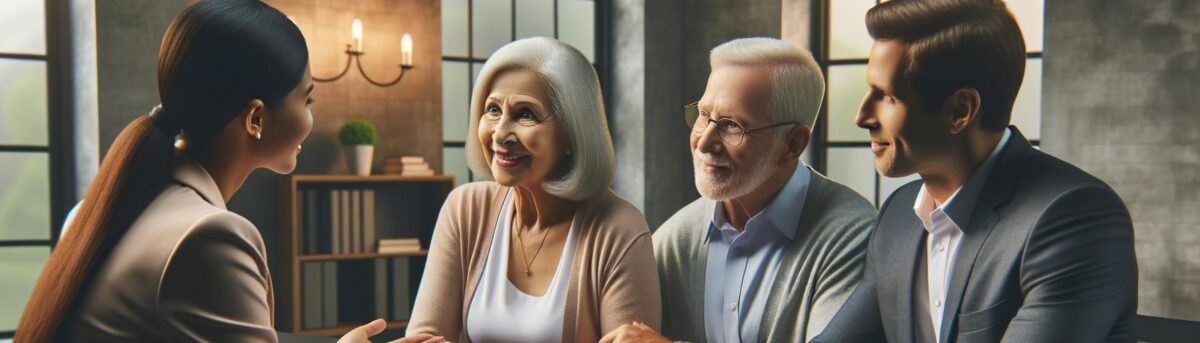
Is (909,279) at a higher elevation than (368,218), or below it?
higher

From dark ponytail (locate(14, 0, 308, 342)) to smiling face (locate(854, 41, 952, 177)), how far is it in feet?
2.73

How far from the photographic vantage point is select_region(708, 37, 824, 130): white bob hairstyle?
72.0 inches

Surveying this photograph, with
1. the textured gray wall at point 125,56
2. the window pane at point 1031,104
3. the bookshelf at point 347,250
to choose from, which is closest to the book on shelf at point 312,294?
the bookshelf at point 347,250

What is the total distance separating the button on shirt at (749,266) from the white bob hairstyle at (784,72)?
14cm

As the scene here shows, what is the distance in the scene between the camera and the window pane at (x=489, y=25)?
5.93 meters

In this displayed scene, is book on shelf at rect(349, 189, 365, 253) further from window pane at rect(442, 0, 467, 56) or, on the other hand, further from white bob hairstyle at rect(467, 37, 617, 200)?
white bob hairstyle at rect(467, 37, 617, 200)

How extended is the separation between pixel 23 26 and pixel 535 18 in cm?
286

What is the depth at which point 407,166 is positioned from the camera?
5.35 m

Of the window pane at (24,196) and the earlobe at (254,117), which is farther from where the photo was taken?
the window pane at (24,196)

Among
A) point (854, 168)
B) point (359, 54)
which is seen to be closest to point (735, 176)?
point (359, 54)

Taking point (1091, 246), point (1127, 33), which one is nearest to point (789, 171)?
point (1091, 246)

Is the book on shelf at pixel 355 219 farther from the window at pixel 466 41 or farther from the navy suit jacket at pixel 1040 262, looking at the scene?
the navy suit jacket at pixel 1040 262

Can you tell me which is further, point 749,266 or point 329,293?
point 329,293

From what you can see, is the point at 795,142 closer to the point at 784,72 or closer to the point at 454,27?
the point at 784,72
